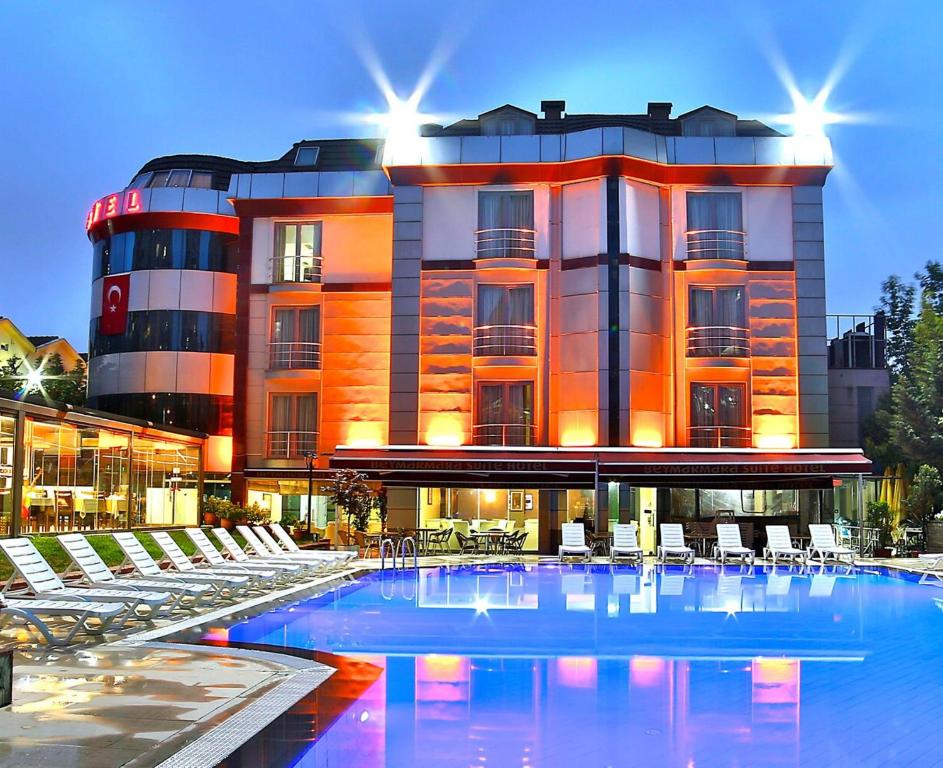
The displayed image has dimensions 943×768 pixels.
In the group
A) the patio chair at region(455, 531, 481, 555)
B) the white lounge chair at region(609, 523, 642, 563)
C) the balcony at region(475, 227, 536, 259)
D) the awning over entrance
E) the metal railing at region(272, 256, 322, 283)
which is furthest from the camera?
the metal railing at region(272, 256, 322, 283)

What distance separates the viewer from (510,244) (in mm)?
30359

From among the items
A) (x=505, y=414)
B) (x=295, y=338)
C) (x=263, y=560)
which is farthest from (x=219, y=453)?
(x=263, y=560)

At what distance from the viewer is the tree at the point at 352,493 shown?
2747cm

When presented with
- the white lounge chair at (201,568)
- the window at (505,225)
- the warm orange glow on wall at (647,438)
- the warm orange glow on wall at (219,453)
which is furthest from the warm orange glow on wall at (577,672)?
the warm orange glow on wall at (219,453)

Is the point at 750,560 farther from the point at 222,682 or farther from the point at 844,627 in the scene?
the point at 222,682

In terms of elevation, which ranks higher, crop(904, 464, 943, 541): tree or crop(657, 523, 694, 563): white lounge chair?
crop(904, 464, 943, 541): tree

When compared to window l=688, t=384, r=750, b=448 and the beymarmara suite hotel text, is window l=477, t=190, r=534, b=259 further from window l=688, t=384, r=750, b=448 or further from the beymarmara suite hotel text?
window l=688, t=384, r=750, b=448

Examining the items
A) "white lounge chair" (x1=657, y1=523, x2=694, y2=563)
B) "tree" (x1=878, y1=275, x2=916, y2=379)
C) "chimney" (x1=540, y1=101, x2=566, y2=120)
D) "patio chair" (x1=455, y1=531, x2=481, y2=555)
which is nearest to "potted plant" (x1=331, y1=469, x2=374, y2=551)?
"patio chair" (x1=455, y1=531, x2=481, y2=555)

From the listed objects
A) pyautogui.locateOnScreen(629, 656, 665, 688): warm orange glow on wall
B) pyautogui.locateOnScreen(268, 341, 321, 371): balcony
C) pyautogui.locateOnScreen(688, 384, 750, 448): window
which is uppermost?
pyautogui.locateOnScreen(268, 341, 321, 371): balcony

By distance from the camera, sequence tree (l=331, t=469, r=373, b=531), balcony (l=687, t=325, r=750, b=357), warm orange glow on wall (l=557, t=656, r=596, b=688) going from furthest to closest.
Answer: balcony (l=687, t=325, r=750, b=357) → tree (l=331, t=469, r=373, b=531) → warm orange glow on wall (l=557, t=656, r=596, b=688)

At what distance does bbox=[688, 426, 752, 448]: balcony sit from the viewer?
98.2 feet

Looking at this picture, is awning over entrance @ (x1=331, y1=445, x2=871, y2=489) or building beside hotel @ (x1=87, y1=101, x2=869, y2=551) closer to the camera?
awning over entrance @ (x1=331, y1=445, x2=871, y2=489)

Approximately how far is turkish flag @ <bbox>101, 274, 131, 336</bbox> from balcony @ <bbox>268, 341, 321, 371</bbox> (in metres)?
5.30

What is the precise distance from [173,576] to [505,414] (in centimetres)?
1651
